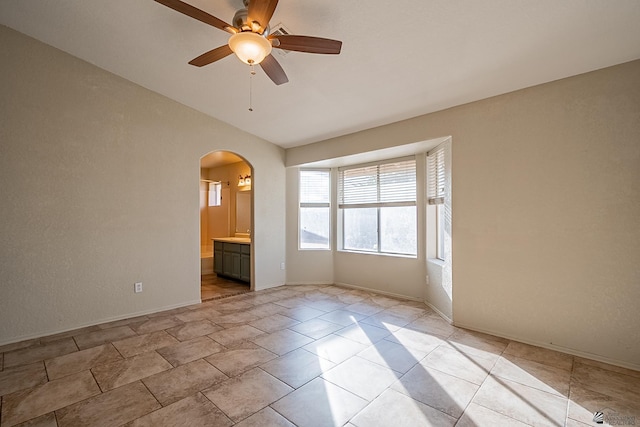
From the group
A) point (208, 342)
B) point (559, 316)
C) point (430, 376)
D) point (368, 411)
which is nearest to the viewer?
point (368, 411)

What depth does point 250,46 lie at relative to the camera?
2037mm

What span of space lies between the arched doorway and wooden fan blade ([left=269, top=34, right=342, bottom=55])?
3183 millimetres

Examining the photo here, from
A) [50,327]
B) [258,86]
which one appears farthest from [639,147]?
[50,327]

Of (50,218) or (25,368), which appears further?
(50,218)

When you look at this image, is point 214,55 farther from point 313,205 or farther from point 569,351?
point 569,351

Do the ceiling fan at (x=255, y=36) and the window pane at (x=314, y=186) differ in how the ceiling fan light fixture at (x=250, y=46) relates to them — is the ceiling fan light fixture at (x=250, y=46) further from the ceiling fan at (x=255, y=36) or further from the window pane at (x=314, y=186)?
the window pane at (x=314, y=186)

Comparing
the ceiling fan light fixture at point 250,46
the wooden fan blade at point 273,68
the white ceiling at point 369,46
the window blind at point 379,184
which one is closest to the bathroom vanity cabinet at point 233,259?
the window blind at point 379,184

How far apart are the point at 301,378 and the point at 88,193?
3.34m

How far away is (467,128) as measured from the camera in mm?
3451

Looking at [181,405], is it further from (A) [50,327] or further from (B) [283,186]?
(B) [283,186]

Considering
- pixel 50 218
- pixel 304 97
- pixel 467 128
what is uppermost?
pixel 304 97

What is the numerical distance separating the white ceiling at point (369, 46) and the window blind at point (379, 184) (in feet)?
3.37

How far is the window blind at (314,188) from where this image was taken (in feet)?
18.8

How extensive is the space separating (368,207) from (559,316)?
3.04 m
